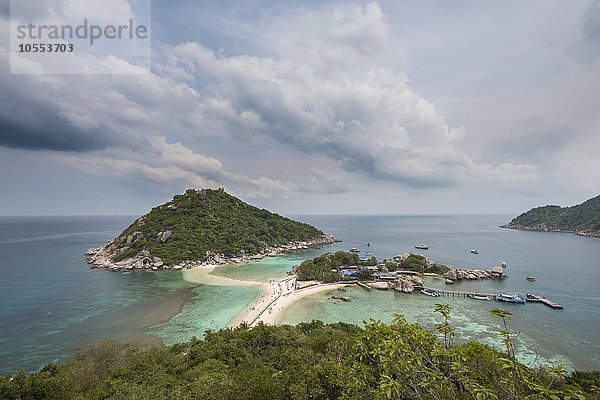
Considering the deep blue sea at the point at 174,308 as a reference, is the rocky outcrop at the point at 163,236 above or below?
above

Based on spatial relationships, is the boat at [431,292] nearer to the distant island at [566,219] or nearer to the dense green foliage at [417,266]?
the dense green foliage at [417,266]

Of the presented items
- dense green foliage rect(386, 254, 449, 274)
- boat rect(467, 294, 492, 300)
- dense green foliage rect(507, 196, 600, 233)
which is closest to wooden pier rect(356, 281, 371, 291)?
dense green foliage rect(386, 254, 449, 274)

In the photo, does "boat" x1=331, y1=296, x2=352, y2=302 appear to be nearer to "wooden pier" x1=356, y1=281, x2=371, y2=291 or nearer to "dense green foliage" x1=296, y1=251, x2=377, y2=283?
"wooden pier" x1=356, y1=281, x2=371, y2=291

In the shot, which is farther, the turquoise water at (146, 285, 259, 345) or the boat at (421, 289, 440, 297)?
the boat at (421, 289, 440, 297)

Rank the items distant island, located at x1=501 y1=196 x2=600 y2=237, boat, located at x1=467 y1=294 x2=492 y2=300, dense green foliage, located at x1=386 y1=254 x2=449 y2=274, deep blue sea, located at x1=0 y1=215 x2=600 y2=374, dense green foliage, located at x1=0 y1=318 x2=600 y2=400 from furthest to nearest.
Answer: distant island, located at x1=501 y1=196 x2=600 y2=237 → dense green foliage, located at x1=386 y1=254 x2=449 y2=274 → boat, located at x1=467 y1=294 x2=492 y2=300 → deep blue sea, located at x1=0 y1=215 x2=600 y2=374 → dense green foliage, located at x1=0 y1=318 x2=600 y2=400

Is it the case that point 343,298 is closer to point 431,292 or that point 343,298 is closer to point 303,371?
point 431,292

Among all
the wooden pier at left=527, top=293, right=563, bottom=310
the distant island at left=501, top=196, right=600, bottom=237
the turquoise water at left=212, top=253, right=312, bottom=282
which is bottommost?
Answer: the wooden pier at left=527, top=293, right=563, bottom=310

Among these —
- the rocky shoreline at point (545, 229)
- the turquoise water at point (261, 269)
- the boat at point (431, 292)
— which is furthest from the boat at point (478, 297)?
the rocky shoreline at point (545, 229)

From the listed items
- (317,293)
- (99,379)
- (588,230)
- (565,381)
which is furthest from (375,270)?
(588,230)
